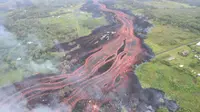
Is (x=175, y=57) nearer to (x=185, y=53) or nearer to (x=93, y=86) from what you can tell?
(x=185, y=53)

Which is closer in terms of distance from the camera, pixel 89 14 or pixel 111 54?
pixel 111 54

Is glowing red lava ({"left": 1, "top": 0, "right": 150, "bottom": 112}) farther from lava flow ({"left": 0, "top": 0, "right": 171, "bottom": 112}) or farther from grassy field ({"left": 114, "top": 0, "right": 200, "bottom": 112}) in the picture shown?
grassy field ({"left": 114, "top": 0, "right": 200, "bottom": 112})

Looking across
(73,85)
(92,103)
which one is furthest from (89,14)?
(92,103)

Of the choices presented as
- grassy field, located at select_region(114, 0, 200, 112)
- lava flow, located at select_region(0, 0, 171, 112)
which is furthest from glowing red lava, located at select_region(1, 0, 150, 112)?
grassy field, located at select_region(114, 0, 200, 112)

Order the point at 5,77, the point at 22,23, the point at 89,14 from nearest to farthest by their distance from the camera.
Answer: the point at 5,77 → the point at 22,23 → the point at 89,14

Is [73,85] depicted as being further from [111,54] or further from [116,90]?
[111,54]

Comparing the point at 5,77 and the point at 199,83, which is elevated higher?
the point at 199,83

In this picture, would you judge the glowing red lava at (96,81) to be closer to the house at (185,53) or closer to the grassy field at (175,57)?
the grassy field at (175,57)

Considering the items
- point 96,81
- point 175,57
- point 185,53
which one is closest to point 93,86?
point 96,81
